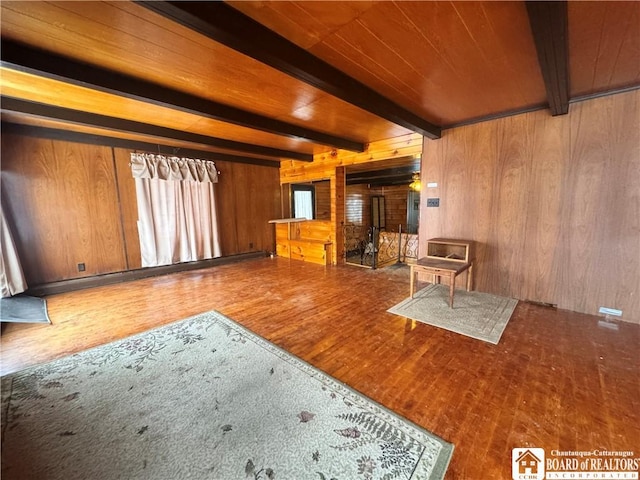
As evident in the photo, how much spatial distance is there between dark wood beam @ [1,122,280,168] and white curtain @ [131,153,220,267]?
141mm

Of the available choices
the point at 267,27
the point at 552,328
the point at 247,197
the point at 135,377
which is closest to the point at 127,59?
the point at 267,27

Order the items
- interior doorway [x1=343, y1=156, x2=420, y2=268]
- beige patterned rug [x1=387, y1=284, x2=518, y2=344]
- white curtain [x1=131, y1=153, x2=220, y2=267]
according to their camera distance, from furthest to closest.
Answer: interior doorway [x1=343, y1=156, x2=420, y2=268] → white curtain [x1=131, y1=153, x2=220, y2=267] → beige patterned rug [x1=387, y1=284, x2=518, y2=344]

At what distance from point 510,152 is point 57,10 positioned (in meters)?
4.24

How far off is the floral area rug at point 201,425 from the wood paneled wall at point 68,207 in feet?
8.53

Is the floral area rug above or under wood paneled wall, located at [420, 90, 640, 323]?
under

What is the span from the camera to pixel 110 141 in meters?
4.02

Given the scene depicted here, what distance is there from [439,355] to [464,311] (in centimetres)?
106

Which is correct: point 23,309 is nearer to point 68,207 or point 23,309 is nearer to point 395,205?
point 68,207

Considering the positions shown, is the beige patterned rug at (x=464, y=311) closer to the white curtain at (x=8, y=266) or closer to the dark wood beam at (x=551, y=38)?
the dark wood beam at (x=551, y=38)

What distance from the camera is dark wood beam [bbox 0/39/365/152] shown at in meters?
1.74

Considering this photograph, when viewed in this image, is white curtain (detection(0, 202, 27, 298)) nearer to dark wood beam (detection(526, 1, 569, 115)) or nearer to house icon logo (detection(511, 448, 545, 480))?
house icon logo (detection(511, 448, 545, 480))

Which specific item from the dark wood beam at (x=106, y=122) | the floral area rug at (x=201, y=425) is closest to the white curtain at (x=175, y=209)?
the dark wood beam at (x=106, y=122)

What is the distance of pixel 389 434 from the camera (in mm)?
1353

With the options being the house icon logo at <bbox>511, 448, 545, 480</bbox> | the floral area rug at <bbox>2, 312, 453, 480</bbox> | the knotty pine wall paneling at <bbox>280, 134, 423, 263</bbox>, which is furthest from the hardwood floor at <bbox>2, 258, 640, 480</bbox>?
the knotty pine wall paneling at <bbox>280, 134, 423, 263</bbox>
